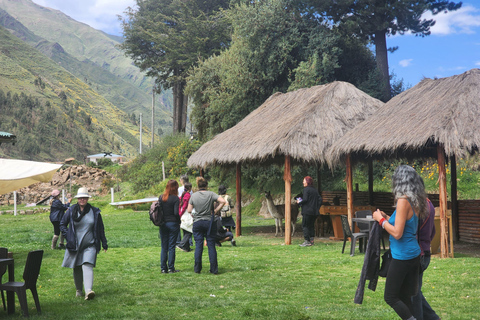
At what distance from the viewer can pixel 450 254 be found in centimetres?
1055

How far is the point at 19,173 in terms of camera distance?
877 centimetres

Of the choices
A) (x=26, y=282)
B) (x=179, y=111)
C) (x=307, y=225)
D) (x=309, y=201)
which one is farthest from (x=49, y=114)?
(x=26, y=282)

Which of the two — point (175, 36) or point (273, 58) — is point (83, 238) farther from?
point (175, 36)

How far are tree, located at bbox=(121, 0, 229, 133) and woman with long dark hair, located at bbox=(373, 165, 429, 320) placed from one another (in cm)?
3198

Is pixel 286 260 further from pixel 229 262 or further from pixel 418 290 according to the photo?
pixel 418 290

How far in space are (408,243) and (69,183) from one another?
43.2 m

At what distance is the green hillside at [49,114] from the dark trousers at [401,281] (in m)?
61.1

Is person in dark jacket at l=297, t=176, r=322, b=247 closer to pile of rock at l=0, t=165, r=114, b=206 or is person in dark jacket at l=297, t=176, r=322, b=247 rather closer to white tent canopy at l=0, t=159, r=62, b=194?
white tent canopy at l=0, t=159, r=62, b=194

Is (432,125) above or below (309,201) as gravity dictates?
above

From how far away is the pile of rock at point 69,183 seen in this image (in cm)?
4137

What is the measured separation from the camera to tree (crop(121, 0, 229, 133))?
122 ft

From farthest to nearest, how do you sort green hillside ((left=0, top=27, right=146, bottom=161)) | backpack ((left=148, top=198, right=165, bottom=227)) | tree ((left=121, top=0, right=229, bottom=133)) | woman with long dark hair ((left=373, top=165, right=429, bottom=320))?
green hillside ((left=0, top=27, right=146, bottom=161)) < tree ((left=121, top=0, right=229, bottom=133)) < backpack ((left=148, top=198, right=165, bottom=227)) < woman with long dark hair ((left=373, top=165, right=429, bottom=320))

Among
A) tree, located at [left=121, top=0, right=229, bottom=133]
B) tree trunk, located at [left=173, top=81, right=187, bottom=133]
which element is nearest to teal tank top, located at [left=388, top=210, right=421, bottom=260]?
tree, located at [left=121, top=0, right=229, bottom=133]

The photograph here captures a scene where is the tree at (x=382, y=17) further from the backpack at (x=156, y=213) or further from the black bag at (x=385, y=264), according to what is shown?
the black bag at (x=385, y=264)
